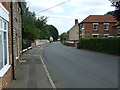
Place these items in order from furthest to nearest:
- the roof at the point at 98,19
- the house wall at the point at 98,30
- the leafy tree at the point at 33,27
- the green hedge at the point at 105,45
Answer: the roof at the point at 98,19 < the house wall at the point at 98,30 < the leafy tree at the point at 33,27 < the green hedge at the point at 105,45

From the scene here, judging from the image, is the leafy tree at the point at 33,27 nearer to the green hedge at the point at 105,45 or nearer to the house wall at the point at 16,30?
the green hedge at the point at 105,45

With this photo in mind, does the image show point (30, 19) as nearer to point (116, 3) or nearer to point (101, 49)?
point (101, 49)

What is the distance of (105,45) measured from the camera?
24.3 m

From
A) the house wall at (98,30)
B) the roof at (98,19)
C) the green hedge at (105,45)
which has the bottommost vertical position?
the green hedge at (105,45)

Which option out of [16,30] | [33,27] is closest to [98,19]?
[33,27]

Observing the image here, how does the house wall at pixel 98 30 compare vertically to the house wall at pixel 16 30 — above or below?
above

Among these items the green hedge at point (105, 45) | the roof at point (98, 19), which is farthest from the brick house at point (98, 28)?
the green hedge at point (105, 45)

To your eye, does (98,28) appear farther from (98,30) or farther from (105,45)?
(105,45)

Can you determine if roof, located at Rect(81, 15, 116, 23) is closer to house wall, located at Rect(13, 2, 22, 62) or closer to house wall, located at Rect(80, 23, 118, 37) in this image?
house wall, located at Rect(80, 23, 118, 37)

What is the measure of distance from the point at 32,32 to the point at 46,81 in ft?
92.0

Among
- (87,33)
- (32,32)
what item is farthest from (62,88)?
(87,33)

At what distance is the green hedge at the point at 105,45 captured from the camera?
21469 millimetres

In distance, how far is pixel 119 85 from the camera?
7035mm

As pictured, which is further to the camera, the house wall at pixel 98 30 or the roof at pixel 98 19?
the roof at pixel 98 19
